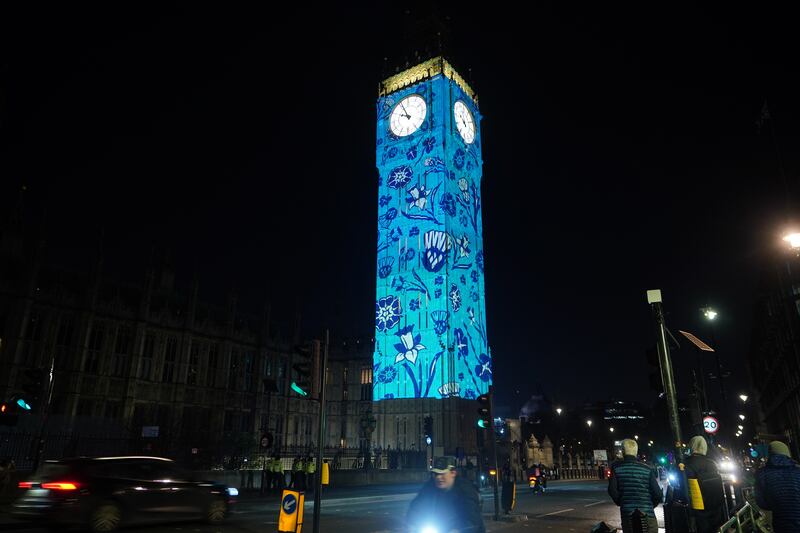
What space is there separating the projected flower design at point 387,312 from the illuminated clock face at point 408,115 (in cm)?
1509

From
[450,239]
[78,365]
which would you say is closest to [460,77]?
[450,239]

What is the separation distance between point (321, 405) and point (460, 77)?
46.8 meters

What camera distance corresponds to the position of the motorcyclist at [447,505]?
5699 mm

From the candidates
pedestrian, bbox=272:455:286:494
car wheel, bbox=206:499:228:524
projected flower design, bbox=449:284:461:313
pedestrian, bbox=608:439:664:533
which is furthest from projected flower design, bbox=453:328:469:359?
pedestrian, bbox=608:439:664:533

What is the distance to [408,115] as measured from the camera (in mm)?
48281

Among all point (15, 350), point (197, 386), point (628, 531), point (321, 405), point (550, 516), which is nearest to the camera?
point (628, 531)

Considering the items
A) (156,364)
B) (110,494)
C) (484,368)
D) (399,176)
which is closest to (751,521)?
(110,494)

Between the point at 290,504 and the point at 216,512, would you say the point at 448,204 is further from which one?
the point at 290,504

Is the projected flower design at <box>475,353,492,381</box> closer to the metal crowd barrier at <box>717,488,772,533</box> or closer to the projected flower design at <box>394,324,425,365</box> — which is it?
the projected flower design at <box>394,324,425,365</box>

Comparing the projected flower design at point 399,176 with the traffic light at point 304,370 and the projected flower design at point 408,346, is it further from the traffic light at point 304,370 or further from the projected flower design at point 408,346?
the traffic light at point 304,370

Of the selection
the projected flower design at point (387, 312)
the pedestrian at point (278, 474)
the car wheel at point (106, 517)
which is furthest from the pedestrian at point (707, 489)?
the projected flower design at point (387, 312)

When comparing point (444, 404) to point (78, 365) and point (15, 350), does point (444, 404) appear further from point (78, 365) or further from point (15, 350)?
point (15, 350)

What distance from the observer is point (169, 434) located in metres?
42.5

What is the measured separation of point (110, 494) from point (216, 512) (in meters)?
3.12
